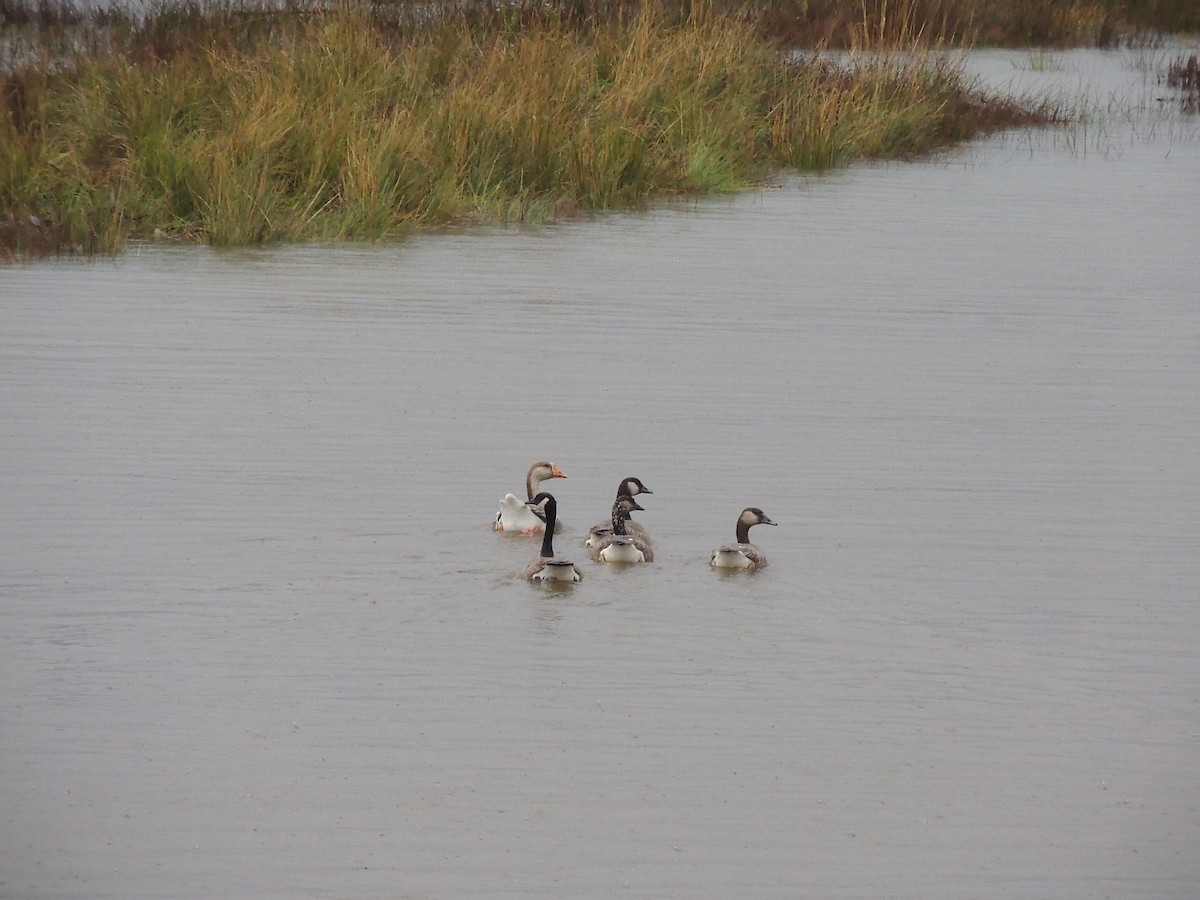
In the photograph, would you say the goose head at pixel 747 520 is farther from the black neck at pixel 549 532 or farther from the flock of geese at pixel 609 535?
the black neck at pixel 549 532

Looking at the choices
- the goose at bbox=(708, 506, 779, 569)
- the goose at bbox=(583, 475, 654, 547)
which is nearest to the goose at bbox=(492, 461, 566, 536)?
the goose at bbox=(583, 475, 654, 547)

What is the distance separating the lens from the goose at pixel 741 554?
8.03m

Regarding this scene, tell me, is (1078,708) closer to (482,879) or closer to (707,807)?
(707,807)

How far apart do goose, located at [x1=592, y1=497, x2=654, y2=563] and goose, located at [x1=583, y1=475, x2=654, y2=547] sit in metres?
0.02

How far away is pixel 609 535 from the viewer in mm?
8406

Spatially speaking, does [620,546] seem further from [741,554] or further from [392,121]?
[392,121]

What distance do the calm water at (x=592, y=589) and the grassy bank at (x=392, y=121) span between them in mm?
812

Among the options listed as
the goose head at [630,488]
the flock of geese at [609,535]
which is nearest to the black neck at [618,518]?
the flock of geese at [609,535]

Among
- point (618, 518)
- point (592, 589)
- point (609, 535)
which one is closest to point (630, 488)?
point (618, 518)

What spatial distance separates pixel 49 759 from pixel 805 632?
116 inches

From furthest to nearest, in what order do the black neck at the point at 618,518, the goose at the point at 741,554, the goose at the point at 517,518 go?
the goose at the point at 517,518 → the black neck at the point at 618,518 → the goose at the point at 741,554

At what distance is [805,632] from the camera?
Answer: 297 inches

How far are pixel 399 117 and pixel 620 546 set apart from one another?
9213 mm

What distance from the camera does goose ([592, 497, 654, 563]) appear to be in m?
8.29
